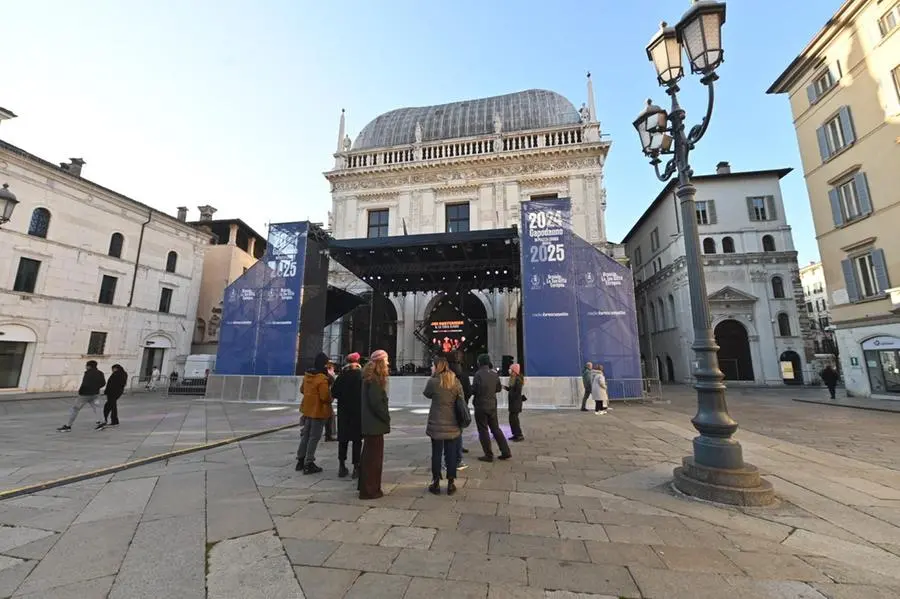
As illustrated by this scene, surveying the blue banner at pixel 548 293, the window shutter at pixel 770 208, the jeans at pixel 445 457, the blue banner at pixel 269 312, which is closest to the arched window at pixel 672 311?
the window shutter at pixel 770 208

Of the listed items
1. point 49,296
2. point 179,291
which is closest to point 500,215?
point 179,291

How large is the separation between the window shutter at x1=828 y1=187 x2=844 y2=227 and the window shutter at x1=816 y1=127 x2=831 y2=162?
1.62 metres

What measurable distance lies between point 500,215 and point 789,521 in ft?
64.0

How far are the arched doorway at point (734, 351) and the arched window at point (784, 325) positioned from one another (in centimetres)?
187

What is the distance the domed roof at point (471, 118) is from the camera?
24156mm

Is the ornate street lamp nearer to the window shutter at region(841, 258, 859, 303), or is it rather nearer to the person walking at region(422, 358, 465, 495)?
the person walking at region(422, 358, 465, 495)

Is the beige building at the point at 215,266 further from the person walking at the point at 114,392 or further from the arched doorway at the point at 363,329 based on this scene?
the person walking at the point at 114,392

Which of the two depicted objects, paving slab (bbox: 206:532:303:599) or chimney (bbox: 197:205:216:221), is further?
chimney (bbox: 197:205:216:221)

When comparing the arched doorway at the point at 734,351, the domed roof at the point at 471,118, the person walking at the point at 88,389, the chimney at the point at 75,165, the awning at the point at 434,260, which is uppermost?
the domed roof at the point at 471,118

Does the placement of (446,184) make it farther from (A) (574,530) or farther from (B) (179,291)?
(A) (574,530)

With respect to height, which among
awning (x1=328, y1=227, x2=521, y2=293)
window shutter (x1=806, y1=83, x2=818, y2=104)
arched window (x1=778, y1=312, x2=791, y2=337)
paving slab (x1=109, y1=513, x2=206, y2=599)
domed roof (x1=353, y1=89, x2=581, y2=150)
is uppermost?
domed roof (x1=353, y1=89, x2=581, y2=150)

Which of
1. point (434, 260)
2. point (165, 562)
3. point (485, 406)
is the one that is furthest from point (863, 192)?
point (165, 562)

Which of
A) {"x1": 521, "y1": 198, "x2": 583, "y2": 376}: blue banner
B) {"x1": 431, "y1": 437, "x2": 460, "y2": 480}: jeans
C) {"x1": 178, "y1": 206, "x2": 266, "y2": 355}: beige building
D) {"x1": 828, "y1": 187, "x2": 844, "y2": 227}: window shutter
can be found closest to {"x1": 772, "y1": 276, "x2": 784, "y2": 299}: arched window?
{"x1": 828, "y1": 187, "x2": 844, "y2": 227}: window shutter

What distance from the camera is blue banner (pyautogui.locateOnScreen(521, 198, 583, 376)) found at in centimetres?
1314
